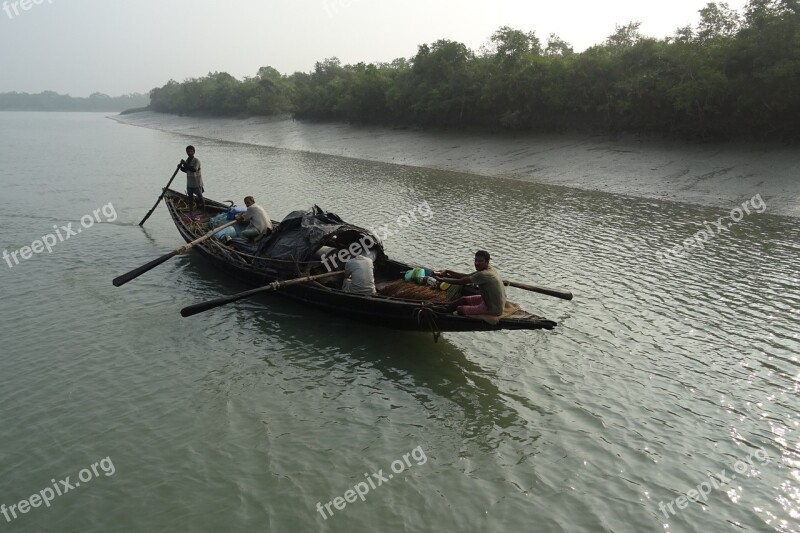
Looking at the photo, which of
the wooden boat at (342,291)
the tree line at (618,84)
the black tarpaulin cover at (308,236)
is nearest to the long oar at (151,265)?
the wooden boat at (342,291)

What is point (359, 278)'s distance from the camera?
11859 mm

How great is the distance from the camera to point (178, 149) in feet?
184

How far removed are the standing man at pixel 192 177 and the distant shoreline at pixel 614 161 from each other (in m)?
20.5

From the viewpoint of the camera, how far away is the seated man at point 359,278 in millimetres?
11820

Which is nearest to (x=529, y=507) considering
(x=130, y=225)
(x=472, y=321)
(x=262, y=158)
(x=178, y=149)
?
(x=472, y=321)

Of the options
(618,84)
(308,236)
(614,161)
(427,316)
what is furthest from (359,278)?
(618,84)

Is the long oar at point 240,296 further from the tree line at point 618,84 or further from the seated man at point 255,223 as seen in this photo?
the tree line at point 618,84

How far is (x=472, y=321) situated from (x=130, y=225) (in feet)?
58.1

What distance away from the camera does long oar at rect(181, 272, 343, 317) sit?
11039mm

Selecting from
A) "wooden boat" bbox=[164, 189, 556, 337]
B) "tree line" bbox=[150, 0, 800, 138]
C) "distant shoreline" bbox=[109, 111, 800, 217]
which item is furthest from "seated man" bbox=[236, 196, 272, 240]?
"tree line" bbox=[150, 0, 800, 138]

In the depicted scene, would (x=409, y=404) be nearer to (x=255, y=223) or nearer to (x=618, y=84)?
(x=255, y=223)

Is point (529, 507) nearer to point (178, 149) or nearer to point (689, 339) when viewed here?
point (689, 339)

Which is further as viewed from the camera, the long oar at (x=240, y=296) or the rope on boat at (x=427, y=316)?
the long oar at (x=240, y=296)

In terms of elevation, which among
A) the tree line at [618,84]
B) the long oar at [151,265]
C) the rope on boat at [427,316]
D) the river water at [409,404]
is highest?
the tree line at [618,84]
